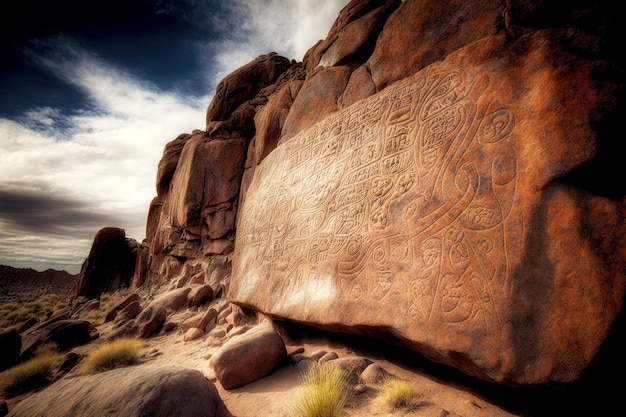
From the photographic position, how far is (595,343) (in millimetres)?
1626

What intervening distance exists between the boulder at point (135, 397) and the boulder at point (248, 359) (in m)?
0.66

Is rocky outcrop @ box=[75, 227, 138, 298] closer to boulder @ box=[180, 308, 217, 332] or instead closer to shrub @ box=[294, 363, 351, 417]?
boulder @ box=[180, 308, 217, 332]

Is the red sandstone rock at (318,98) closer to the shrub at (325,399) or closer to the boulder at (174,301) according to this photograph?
the shrub at (325,399)

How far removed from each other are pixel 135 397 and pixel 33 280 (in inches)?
1896

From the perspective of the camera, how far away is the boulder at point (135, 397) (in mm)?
1871

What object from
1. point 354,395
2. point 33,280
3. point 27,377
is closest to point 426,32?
point 354,395

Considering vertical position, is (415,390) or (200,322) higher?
(200,322)

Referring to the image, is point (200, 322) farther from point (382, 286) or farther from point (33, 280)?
point (33, 280)

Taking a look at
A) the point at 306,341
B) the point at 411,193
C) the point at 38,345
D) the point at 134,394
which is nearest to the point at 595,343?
the point at 411,193

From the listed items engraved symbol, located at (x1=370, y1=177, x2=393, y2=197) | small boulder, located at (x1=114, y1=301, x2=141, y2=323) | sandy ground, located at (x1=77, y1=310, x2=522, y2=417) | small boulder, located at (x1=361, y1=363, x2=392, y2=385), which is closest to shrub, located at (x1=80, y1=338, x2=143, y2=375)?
sandy ground, located at (x1=77, y1=310, x2=522, y2=417)

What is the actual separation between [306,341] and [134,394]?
7.09 feet

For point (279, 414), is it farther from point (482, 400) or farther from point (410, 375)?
point (482, 400)

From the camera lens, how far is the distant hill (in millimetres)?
30641

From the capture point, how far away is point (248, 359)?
2.92 meters
